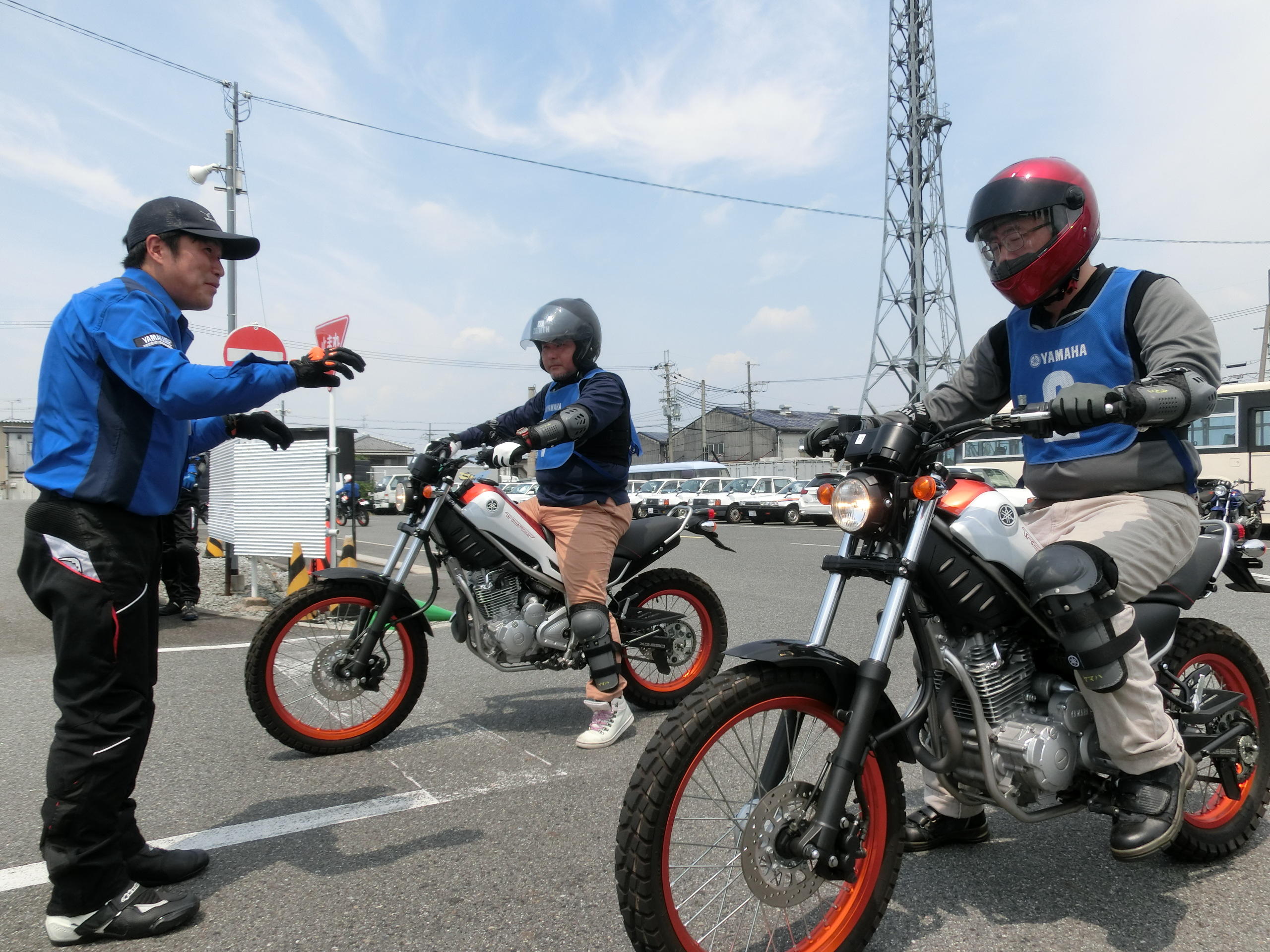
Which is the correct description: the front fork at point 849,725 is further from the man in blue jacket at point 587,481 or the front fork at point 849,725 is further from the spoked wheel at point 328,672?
the spoked wheel at point 328,672

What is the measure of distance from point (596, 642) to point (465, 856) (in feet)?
4.68

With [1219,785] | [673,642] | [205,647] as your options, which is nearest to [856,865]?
[1219,785]

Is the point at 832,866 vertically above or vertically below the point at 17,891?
above

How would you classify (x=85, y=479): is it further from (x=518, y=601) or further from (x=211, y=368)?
(x=518, y=601)

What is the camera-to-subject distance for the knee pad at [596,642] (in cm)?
412

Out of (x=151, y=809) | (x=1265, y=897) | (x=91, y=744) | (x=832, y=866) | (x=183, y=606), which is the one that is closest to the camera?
(x=832, y=866)

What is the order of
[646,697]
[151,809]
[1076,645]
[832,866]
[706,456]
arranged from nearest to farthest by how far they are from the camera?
[832,866]
[1076,645]
[151,809]
[646,697]
[706,456]

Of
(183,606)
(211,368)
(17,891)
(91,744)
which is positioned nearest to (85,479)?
(211,368)

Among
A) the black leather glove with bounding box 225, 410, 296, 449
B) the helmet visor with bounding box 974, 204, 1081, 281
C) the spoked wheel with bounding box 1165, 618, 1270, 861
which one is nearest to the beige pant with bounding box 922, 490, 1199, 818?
the spoked wheel with bounding box 1165, 618, 1270, 861

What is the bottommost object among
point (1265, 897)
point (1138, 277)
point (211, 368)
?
point (1265, 897)

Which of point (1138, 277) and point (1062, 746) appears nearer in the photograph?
point (1062, 746)

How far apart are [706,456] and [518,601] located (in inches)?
2553

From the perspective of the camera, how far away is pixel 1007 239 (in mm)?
2559

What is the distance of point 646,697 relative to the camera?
4688 mm
